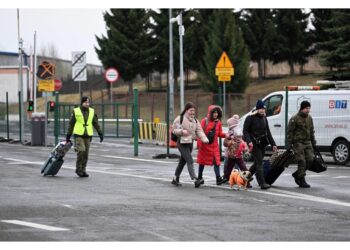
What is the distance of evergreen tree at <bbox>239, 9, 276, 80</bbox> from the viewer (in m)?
74.2

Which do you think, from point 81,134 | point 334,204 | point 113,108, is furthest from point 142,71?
point 334,204

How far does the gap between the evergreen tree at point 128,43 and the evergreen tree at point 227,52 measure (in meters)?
6.93

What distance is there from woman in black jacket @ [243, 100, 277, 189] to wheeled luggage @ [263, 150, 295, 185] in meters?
0.41

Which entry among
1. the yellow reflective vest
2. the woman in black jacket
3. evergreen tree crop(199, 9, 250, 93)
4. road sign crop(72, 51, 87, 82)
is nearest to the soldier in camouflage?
the woman in black jacket

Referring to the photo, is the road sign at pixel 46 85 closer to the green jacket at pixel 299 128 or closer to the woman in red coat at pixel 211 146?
the woman in red coat at pixel 211 146

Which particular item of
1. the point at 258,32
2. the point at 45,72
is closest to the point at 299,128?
the point at 45,72

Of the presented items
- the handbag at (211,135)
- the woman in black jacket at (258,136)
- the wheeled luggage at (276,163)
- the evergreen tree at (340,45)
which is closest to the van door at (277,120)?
the wheeled luggage at (276,163)

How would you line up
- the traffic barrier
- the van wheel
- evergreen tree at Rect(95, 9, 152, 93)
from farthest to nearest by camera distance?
evergreen tree at Rect(95, 9, 152, 93), the traffic barrier, the van wheel

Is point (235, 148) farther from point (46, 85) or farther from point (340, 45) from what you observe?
point (340, 45)

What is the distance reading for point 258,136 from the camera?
16812 mm

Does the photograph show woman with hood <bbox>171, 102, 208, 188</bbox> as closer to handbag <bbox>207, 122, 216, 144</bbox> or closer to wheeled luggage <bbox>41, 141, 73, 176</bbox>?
handbag <bbox>207, 122, 216, 144</bbox>

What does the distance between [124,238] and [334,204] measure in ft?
17.0

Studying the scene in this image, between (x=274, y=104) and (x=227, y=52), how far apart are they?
41370 millimetres

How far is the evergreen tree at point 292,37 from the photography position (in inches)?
2928
